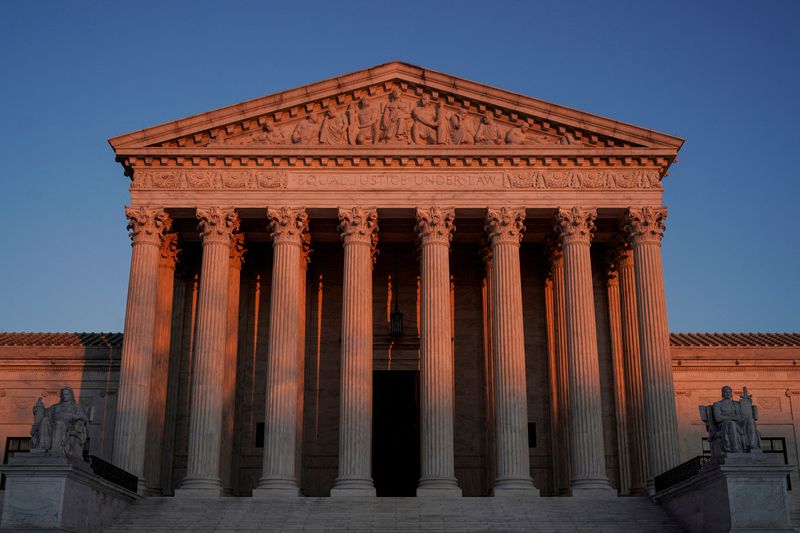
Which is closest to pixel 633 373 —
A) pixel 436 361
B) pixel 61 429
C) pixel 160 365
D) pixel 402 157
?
pixel 436 361

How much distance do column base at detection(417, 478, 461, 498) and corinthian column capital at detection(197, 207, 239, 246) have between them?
39.5 feet

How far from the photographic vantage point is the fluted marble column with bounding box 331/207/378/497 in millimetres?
34438

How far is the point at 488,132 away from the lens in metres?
38.2

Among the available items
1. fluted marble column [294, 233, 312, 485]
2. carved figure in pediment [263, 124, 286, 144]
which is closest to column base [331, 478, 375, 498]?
fluted marble column [294, 233, 312, 485]

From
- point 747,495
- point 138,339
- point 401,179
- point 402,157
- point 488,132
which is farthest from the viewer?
point 488,132

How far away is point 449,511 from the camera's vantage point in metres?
31.5

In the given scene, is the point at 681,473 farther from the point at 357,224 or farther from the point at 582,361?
the point at 357,224

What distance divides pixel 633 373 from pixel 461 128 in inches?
476

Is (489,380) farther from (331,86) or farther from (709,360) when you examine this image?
(331,86)

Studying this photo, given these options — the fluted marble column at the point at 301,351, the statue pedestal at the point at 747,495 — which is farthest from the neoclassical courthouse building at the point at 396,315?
the statue pedestal at the point at 747,495

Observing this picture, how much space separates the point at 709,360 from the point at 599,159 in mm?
11479

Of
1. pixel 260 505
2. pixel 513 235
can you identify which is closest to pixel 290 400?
pixel 260 505

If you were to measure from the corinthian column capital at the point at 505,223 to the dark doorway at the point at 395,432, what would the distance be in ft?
27.0

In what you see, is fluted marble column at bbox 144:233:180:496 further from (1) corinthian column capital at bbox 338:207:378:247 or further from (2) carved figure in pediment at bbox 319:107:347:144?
(2) carved figure in pediment at bbox 319:107:347:144
